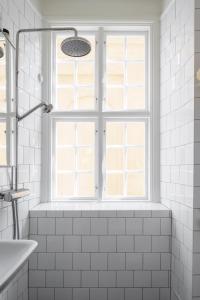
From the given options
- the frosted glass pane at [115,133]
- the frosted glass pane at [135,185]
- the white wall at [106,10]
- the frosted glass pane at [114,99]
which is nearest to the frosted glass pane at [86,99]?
the frosted glass pane at [114,99]

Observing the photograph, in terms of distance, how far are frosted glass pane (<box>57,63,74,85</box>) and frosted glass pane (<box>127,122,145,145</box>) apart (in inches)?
29.8

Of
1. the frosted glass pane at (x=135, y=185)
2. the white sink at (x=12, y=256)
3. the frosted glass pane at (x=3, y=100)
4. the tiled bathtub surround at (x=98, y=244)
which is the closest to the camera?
the white sink at (x=12, y=256)

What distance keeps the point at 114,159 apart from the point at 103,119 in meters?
0.41

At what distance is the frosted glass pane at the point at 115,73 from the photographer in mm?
2865

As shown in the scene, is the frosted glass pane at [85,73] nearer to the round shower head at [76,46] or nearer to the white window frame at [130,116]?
the white window frame at [130,116]

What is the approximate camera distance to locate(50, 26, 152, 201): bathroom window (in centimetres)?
281

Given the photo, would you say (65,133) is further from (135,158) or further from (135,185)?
(135,185)

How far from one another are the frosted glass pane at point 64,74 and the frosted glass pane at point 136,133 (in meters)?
0.76

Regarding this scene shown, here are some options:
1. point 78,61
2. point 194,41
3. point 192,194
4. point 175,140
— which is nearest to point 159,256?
point 192,194

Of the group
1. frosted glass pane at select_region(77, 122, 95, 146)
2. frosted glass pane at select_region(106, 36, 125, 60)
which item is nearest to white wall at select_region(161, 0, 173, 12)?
frosted glass pane at select_region(106, 36, 125, 60)

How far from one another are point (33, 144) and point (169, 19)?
160cm

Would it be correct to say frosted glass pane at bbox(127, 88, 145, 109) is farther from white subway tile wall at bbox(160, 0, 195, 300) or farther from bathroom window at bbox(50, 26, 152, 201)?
white subway tile wall at bbox(160, 0, 195, 300)

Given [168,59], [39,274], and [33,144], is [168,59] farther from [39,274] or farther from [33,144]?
[39,274]

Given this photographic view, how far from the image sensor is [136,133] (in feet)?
9.31
